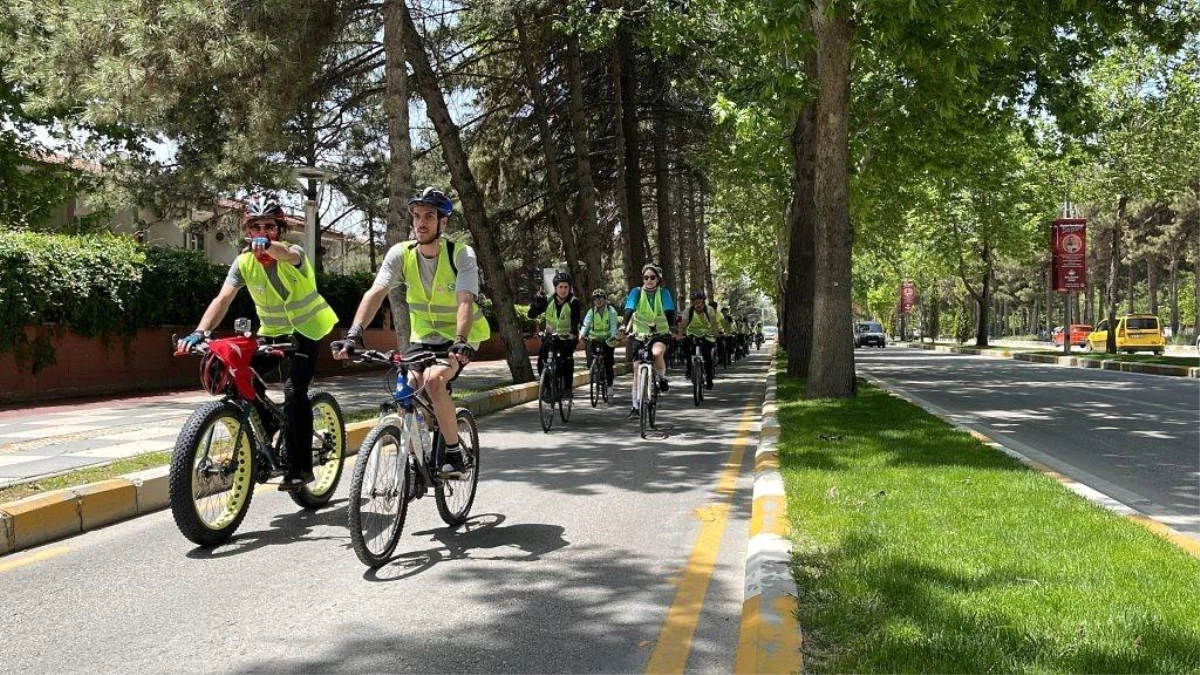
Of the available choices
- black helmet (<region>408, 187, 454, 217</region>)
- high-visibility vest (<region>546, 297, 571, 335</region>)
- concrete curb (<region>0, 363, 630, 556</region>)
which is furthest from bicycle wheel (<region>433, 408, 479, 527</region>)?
high-visibility vest (<region>546, 297, 571, 335</region>)

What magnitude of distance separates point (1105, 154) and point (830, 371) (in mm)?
24601

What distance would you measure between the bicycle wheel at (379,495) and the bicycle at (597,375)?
854 cm

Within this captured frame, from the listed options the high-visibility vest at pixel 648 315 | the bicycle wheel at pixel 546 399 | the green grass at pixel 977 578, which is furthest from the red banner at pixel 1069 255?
the green grass at pixel 977 578

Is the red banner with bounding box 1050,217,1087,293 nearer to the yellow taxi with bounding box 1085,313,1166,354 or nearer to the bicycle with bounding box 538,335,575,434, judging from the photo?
the yellow taxi with bounding box 1085,313,1166,354

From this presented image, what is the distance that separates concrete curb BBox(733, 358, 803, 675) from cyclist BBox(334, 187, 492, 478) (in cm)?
193

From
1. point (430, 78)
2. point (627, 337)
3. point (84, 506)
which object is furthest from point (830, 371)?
point (84, 506)

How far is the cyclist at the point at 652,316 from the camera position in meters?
11.6

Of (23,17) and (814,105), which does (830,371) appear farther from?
(23,17)

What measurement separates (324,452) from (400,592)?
7.02ft

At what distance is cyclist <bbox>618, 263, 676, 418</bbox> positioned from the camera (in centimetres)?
1163

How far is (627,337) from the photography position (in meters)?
12.2

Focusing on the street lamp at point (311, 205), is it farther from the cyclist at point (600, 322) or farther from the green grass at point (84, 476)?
the green grass at point (84, 476)

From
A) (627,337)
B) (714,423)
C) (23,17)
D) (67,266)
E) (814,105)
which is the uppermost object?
(23,17)

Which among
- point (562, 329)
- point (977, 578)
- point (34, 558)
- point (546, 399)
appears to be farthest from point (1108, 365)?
point (34, 558)
